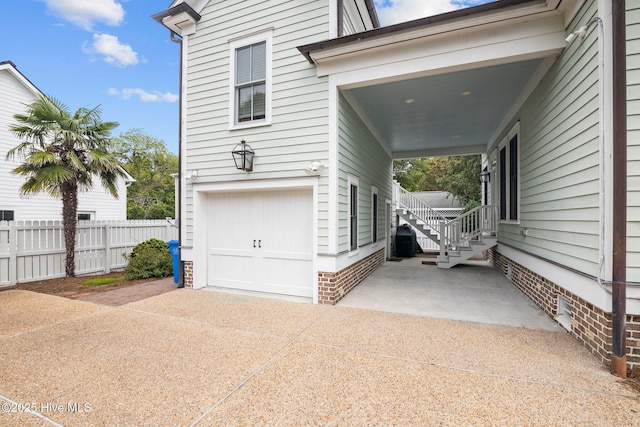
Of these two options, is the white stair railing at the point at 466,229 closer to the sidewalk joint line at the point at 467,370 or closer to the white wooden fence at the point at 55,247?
the sidewalk joint line at the point at 467,370

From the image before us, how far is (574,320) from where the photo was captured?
374 cm

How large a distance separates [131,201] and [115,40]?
20.1 metres

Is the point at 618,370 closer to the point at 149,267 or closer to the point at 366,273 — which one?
the point at 366,273

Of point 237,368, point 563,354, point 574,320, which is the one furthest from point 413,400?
point 574,320

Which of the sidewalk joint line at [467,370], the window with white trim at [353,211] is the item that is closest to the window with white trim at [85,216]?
the window with white trim at [353,211]

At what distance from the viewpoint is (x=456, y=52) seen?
4.55m

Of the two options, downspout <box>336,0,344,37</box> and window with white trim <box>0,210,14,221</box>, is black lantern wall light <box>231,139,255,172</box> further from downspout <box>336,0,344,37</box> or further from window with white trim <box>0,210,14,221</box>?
window with white trim <box>0,210,14,221</box>

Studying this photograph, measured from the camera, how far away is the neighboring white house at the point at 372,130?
322 centimetres

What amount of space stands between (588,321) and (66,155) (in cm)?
1041

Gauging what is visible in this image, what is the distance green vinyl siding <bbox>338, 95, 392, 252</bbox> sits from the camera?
5570 mm

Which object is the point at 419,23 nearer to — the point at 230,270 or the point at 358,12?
the point at 358,12

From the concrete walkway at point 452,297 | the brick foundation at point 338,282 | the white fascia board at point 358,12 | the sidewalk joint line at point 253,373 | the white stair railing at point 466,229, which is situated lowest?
the concrete walkway at point 452,297

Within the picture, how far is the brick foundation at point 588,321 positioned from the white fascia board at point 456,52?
3495mm

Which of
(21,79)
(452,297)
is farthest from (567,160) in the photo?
(21,79)
